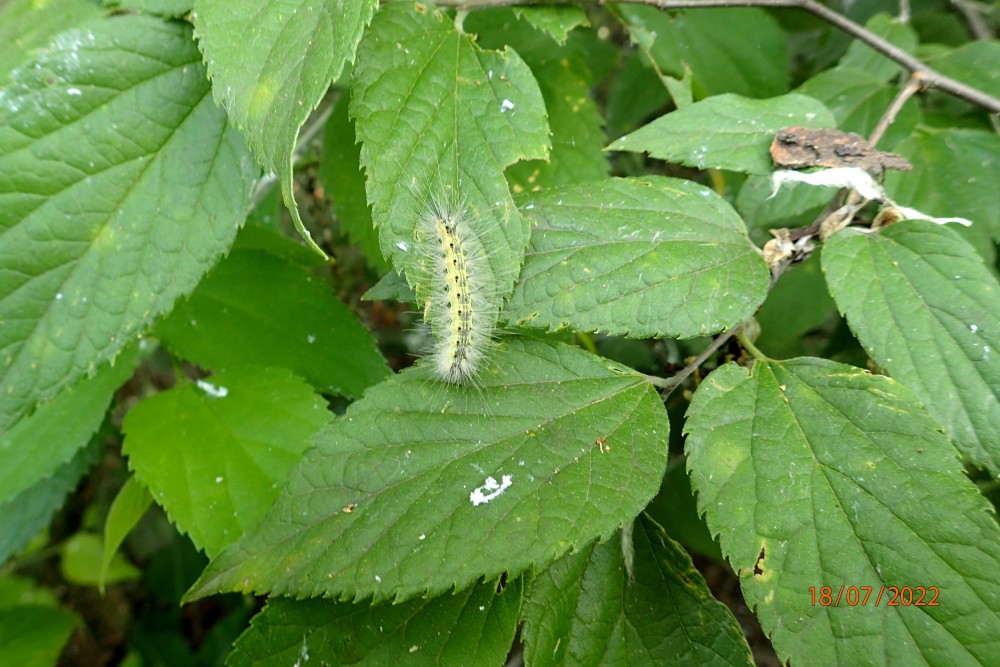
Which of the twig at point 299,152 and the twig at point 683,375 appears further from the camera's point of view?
the twig at point 299,152

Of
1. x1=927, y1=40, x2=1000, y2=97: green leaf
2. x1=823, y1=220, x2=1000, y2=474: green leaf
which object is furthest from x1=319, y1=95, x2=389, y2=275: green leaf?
x1=927, y1=40, x2=1000, y2=97: green leaf

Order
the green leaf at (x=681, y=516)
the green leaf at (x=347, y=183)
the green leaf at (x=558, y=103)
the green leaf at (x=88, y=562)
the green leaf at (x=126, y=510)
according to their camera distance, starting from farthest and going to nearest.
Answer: the green leaf at (x=88, y=562)
the green leaf at (x=681, y=516)
the green leaf at (x=347, y=183)
the green leaf at (x=558, y=103)
the green leaf at (x=126, y=510)

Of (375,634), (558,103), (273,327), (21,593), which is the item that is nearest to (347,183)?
(273,327)

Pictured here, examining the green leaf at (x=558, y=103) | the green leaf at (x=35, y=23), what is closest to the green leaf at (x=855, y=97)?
the green leaf at (x=558, y=103)

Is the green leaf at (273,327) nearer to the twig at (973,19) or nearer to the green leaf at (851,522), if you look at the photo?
the green leaf at (851,522)

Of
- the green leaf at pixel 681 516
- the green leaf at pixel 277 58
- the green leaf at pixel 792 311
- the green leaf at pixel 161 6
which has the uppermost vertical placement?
the green leaf at pixel 161 6

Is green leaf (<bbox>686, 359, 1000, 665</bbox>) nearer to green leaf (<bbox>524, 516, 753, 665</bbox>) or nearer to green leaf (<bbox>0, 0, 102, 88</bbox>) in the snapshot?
green leaf (<bbox>524, 516, 753, 665</bbox>)

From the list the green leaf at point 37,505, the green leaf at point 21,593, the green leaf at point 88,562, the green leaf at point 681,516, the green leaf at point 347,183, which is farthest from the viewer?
the green leaf at point 88,562
